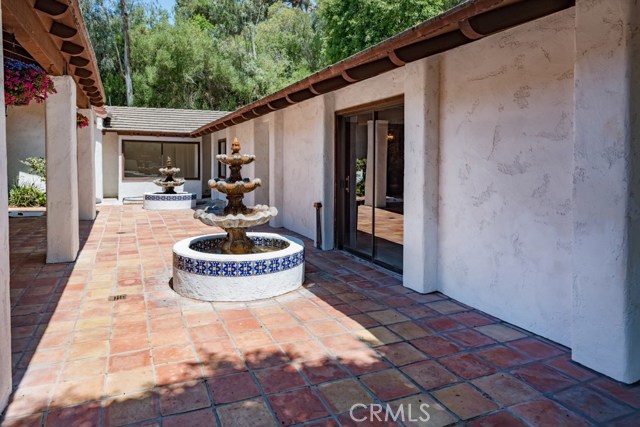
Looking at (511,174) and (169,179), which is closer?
(511,174)

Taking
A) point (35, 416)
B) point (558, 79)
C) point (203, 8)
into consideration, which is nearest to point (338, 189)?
point (558, 79)

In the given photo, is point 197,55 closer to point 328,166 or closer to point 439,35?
point 328,166

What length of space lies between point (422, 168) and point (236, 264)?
8.03 ft

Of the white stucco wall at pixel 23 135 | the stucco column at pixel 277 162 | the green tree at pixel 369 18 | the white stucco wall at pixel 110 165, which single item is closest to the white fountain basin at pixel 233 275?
the stucco column at pixel 277 162

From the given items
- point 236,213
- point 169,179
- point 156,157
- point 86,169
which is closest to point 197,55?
point 156,157

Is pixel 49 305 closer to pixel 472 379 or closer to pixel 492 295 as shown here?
pixel 472 379

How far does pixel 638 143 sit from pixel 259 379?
3169mm

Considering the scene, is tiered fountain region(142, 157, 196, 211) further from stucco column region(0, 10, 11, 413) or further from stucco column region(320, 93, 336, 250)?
stucco column region(0, 10, 11, 413)

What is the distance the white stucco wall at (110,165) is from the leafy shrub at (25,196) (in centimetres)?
430

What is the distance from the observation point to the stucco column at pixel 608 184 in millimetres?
3016

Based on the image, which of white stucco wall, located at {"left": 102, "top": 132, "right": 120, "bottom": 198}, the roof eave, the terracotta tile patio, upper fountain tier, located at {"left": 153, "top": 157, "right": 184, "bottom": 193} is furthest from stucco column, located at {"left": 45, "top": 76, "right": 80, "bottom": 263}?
white stucco wall, located at {"left": 102, "top": 132, "right": 120, "bottom": 198}

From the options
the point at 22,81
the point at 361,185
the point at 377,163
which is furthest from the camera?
the point at 377,163
